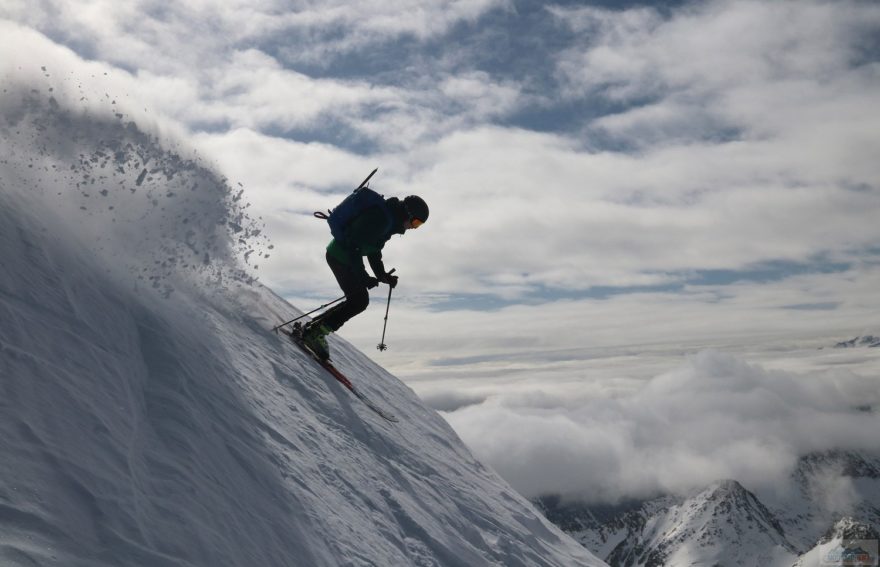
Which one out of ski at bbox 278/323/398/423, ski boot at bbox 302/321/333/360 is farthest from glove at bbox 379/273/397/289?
ski at bbox 278/323/398/423

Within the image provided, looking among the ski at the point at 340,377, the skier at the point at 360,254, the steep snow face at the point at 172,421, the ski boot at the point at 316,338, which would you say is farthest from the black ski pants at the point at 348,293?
the steep snow face at the point at 172,421

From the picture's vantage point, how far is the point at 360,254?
11469mm

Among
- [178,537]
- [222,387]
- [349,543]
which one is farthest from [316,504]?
[178,537]

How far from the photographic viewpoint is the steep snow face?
4.24 m

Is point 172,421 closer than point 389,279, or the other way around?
point 172,421

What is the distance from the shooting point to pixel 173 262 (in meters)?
9.53

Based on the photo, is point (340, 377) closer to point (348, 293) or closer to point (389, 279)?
point (348, 293)

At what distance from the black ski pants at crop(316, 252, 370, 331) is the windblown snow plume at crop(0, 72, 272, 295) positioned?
1.82m

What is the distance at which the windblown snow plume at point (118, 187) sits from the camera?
26.1 ft

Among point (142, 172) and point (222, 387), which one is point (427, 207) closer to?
point (142, 172)

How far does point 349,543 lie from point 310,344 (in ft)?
18.0

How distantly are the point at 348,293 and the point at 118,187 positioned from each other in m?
4.10

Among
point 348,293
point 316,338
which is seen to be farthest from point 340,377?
point 348,293

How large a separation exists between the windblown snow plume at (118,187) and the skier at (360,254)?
5.92 ft
